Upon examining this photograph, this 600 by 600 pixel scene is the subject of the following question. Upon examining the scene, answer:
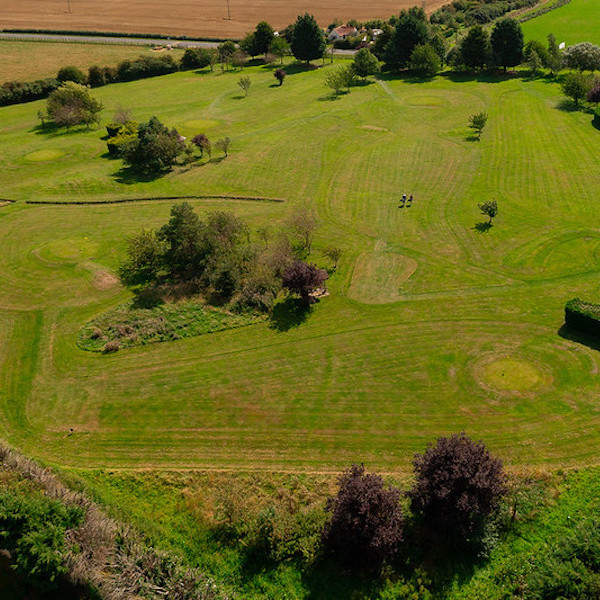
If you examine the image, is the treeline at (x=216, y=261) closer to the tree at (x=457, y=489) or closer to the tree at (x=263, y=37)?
the tree at (x=457, y=489)

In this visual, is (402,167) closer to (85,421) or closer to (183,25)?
(85,421)

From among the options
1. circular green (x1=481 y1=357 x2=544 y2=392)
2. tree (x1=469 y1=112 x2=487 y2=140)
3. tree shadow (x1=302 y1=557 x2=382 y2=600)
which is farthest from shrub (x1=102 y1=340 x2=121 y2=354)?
tree (x1=469 y1=112 x2=487 y2=140)

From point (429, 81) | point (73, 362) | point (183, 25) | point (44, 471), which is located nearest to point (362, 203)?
point (73, 362)

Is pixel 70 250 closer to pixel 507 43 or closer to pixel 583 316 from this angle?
pixel 583 316

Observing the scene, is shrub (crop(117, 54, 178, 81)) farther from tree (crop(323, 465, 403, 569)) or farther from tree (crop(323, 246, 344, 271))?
tree (crop(323, 465, 403, 569))

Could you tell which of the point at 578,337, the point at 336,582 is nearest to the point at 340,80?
the point at 578,337

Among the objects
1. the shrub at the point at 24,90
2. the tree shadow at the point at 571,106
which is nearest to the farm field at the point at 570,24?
the tree shadow at the point at 571,106

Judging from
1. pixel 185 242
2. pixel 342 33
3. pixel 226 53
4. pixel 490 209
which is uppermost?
pixel 342 33
